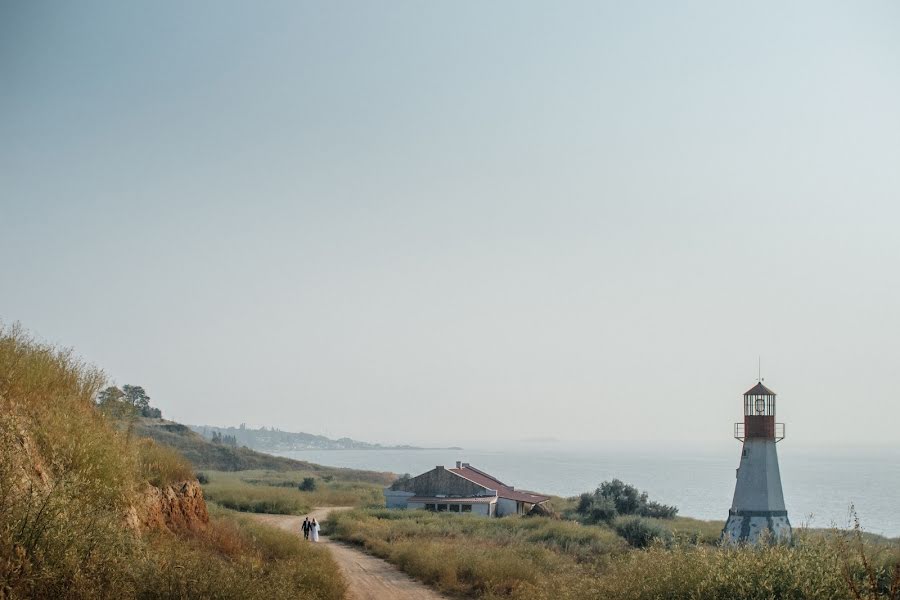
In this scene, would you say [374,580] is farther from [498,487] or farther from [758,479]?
[498,487]

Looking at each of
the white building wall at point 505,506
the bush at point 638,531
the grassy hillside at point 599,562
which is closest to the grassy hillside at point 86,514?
the grassy hillside at point 599,562

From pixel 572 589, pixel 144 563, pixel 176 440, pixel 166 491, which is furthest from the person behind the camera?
pixel 176 440

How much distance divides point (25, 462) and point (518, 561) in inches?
573

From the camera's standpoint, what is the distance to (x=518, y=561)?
72.6 feet

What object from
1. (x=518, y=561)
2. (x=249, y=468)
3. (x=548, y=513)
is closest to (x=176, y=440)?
(x=249, y=468)

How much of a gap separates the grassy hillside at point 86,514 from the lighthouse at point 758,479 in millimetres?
17677

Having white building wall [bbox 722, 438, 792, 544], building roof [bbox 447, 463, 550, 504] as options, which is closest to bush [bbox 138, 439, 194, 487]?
white building wall [bbox 722, 438, 792, 544]

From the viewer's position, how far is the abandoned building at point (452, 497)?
4847 cm

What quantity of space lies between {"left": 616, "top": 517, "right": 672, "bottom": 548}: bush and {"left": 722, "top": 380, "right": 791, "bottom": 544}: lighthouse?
4.81 meters

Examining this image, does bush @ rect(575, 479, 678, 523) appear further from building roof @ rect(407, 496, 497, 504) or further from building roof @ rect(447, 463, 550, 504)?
building roof @ rect(407, 496, 497, 504)

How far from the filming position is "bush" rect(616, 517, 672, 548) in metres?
35.1

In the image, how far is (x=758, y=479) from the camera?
97.2ft

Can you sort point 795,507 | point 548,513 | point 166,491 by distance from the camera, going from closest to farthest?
1. point 166,491
2. point 548,513
3. point 795,507

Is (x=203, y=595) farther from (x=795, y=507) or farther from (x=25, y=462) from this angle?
(x=795, y=507)
